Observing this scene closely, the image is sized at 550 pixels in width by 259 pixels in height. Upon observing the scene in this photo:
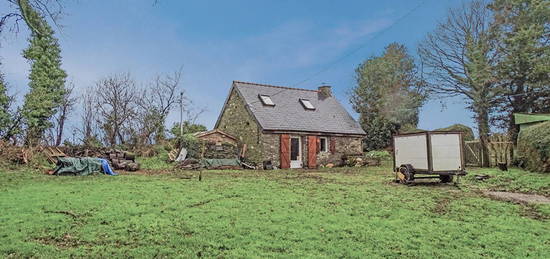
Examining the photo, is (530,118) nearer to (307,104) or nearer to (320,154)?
(320,154)

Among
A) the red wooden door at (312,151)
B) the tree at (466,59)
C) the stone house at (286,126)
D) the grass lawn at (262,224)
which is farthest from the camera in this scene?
the tree at (466,59)

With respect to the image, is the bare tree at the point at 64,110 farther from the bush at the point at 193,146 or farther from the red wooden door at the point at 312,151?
the red wooden door at the point at 312,151

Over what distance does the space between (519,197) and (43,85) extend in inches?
1057

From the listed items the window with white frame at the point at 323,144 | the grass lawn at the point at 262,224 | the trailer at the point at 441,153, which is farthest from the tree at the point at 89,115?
the trailer at the point at 441,153

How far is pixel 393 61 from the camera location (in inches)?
1281

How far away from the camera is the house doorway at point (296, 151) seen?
65.0 ft

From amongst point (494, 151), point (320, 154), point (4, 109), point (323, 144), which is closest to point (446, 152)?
point (494, 151)

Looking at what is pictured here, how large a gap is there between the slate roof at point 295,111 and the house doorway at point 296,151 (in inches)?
32.4

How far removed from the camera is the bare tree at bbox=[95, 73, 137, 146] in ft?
77.8

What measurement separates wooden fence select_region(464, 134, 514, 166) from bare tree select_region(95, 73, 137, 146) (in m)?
22.4

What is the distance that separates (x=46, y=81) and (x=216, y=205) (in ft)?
72.2

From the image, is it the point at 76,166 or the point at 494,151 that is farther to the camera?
the point at 494,151

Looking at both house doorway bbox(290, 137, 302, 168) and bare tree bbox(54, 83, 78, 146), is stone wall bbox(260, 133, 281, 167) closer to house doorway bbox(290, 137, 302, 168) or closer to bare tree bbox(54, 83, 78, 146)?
house doorway bbox(290, 137, 302, 168)

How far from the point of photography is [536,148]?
12719mm
